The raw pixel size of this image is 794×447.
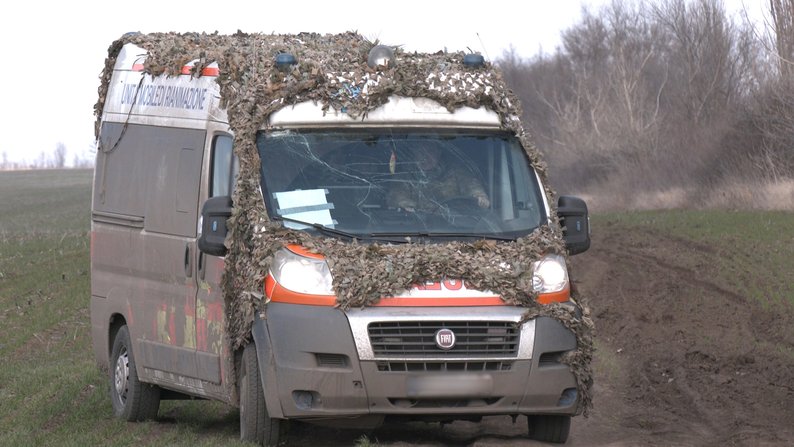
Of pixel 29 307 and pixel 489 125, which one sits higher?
pixel 489 125

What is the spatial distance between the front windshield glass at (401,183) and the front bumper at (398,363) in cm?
66

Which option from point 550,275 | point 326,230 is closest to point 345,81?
point 326,230

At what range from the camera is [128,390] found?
11.7m

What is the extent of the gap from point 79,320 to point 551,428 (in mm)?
11945

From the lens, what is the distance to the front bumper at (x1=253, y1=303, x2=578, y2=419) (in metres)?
8.62

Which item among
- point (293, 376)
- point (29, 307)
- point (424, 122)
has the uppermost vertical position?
point (424, 122)

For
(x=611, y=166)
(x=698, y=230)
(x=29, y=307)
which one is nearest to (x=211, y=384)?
(x=29, y=307)

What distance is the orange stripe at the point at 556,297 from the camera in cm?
890

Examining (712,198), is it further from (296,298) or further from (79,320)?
(296,298)

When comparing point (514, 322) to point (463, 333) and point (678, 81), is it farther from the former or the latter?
point (678, 81)

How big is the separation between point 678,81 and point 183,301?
64.1 meters

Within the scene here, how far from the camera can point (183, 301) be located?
410 inches

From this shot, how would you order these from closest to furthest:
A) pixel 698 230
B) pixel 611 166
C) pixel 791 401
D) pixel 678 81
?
pixel 791 401
pixel 698 230
pixel 611 166
pixel 678 81

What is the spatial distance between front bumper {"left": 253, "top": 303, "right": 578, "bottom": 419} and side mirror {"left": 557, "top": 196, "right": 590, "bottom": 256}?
2.37ft
